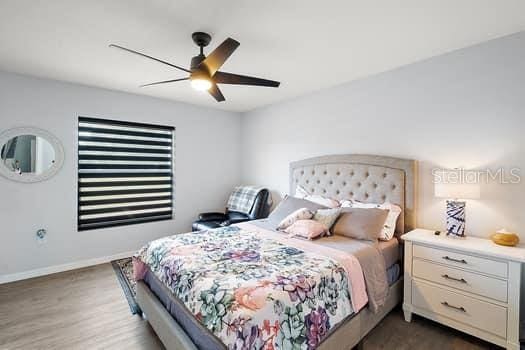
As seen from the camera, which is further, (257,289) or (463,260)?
(463,260)

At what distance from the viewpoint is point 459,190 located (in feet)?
6.98

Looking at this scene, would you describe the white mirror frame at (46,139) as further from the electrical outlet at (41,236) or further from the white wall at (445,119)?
the white wall at (445,119)

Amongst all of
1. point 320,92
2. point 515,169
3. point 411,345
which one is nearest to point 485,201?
point 515,169

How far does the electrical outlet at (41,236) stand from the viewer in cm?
314

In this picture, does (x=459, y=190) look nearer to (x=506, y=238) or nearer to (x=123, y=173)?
(x=506, y=238)

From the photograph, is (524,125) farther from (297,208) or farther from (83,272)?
(83,272)

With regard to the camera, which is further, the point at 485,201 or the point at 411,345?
the point at 485,201

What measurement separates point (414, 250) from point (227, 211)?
3.03m

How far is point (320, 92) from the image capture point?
3.56 m

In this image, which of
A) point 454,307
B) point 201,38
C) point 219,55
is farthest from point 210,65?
point 454,307

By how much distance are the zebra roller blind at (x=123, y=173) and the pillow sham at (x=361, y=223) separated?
2.92m

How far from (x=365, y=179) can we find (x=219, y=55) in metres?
2.12

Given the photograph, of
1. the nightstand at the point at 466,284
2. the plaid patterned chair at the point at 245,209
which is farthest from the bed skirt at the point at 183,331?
the plaid patterned chair at the point at 245,209

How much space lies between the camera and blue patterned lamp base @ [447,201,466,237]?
221 centimetres
